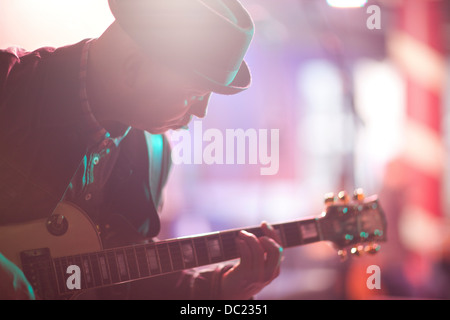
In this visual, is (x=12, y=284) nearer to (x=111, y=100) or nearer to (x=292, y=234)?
(x=111, y=100)

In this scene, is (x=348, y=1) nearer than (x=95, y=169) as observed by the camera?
No

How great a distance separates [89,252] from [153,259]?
0.48 feet

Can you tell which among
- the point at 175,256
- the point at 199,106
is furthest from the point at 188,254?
the point at 199,106

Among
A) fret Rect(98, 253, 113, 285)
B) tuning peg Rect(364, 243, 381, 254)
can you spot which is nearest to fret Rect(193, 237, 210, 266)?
fret Rect(98, 253, 113, 285)

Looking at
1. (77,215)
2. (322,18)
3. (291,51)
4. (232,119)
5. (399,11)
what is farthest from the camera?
(291,51)

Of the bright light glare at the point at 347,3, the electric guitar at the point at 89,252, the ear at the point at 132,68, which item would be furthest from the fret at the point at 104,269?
the bright light glare at the point at 347,3

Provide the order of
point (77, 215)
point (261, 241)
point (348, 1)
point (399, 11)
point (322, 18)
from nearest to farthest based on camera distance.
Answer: point (77, 215) → point (261, 241) → point (348, 1) → point (322, 18) → point (399, 11)

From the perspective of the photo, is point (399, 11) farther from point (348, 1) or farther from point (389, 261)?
point (348, 1)

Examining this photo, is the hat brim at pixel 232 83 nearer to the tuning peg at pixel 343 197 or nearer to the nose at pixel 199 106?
the nose at pixel 199 106

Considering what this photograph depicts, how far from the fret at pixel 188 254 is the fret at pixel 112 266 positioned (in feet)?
0.52

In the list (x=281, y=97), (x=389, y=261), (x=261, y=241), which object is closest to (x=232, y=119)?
(x=281, y=97)

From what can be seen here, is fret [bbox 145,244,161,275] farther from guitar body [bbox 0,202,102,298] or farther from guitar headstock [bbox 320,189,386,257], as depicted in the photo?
guitar headstock [bbox 320,189,386,257]

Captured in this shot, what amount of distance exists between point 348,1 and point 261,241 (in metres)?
0.86

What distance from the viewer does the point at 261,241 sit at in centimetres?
106
